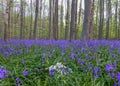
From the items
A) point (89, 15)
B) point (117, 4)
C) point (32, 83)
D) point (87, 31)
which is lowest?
point (32, 83)

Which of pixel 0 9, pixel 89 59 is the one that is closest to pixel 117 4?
pixel 0 9

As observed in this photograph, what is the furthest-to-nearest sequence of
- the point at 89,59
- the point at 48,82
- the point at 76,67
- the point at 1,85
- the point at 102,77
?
the point at 89,59 < the point at 76,67 < the point at 102,77 < the point at 48,82 < the point at 1,85

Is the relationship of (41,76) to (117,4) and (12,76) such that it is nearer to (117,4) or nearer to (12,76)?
(12,76)

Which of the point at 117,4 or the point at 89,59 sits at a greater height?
the point at 117,4

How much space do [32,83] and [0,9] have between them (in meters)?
42.7

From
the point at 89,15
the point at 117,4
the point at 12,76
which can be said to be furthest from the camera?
the point at 117,4

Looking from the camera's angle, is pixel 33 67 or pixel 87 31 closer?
pixel 33 67

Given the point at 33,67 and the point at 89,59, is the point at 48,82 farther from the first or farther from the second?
the point at 89,59

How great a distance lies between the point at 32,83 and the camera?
9.59 ft

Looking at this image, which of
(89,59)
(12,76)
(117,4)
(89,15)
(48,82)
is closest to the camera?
(48,82)

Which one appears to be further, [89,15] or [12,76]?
[89,15]

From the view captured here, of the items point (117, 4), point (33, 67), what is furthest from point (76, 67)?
point (117, 4)

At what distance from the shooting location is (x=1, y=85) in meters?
2.59

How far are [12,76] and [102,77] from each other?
1.31 metres
